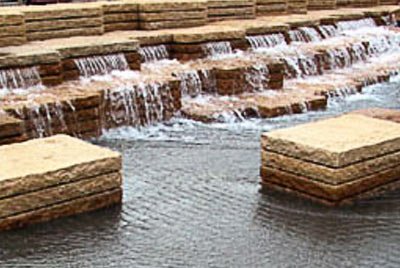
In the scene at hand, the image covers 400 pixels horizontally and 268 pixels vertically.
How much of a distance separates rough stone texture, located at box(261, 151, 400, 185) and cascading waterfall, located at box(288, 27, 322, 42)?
6.73 meters

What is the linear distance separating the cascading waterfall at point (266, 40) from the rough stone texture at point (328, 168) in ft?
18.6

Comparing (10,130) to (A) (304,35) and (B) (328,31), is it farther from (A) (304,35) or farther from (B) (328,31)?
(B) (328,31)

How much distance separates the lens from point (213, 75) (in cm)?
1038

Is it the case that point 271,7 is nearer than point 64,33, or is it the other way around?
point 64,33

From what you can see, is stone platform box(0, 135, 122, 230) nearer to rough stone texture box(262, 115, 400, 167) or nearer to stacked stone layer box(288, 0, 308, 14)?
rough stone texture box(262, 115, 400, 167)

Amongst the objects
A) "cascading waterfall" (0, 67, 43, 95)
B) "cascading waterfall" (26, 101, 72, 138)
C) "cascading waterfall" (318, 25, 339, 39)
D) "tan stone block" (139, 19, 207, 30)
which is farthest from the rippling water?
"cascading waterfall" (318, 25, 339, 39)

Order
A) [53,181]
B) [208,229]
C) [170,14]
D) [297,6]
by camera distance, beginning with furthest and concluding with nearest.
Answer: [297,6] → [170,14] → [53,181] → [208,229]

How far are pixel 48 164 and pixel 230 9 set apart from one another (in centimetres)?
800

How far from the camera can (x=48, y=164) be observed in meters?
5.86

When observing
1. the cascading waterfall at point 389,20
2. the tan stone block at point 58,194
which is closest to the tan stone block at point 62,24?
the tan stone block at point 58,194

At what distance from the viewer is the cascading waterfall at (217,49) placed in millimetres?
11281

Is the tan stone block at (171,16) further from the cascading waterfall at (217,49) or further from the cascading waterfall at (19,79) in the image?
the cascading waterfall at (19,79)

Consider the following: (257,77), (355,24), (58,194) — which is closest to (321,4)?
(355,24)

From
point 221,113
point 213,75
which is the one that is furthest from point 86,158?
point 213,75
